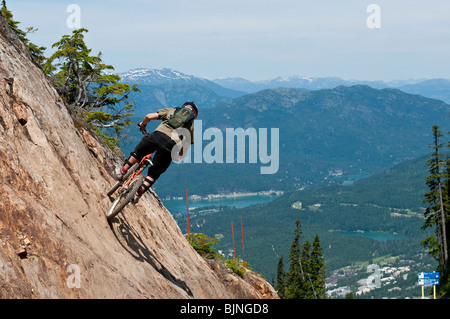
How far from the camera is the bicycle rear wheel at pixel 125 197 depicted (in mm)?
13323

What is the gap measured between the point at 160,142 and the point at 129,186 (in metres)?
1.57

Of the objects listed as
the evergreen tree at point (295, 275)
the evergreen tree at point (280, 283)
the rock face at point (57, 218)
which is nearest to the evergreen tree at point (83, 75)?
the rock face at point (57, 218)

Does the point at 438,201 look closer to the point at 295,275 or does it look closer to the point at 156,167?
the point at 295,275

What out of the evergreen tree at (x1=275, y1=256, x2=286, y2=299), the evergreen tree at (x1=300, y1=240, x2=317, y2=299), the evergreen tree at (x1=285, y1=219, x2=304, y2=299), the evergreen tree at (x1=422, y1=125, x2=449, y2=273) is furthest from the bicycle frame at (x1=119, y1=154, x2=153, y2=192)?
the evergreen tree at (x1=275, y1=256, x2=286, y2=299)

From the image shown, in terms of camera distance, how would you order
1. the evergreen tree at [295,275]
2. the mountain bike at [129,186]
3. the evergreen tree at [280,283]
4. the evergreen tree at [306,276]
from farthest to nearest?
the evergreen tree at [280,283] → the evergreen tree at [295,275] → the evergreen tree at [306,276] → the mountain bike at [129,186]

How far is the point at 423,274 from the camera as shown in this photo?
28.3m

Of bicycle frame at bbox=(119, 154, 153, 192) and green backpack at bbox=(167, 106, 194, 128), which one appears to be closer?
green backpack at bbox=(167, 106, 194, 128)

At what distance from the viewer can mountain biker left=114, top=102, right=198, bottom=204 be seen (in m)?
13.1

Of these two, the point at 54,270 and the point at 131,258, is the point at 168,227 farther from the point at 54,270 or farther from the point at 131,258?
the point at 54,270

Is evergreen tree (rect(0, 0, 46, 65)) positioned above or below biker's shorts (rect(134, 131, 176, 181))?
above

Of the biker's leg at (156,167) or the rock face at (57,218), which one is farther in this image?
the biker's leg at (156,167)

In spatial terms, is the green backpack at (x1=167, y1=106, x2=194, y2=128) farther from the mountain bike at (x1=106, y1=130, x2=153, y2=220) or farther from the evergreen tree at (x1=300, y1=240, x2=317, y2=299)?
the evergreen tree at (x1=300, y1=240, x2=317, y2=299)

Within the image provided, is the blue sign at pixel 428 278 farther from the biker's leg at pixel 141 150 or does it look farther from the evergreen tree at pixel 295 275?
the evergreen tree at pixel 295 275
